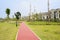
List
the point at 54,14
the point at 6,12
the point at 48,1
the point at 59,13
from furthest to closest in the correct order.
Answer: the point at 6,12 < the point at 54,14 < the point at 59,13 < the point at 48,1

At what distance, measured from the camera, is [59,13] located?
242ft

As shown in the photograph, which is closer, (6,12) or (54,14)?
(54,14)

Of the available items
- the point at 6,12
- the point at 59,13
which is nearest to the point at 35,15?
the point at 6,12

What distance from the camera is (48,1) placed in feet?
171

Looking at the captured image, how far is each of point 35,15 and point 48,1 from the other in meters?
43.4

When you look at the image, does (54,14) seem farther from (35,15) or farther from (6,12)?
(6,12)

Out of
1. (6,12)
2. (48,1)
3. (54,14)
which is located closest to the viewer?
(48,1)

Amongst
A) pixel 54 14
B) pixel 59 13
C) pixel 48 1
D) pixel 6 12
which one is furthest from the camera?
pixel 6 12

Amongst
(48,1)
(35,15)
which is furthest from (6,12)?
(48,1)

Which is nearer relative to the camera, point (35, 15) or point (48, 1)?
point (48, 1)

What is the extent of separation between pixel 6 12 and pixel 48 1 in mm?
44617

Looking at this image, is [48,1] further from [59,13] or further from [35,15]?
[35,15]

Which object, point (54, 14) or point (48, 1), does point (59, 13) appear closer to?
point (54, 14)

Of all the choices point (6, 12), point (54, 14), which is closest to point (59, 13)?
point (54, 14)
